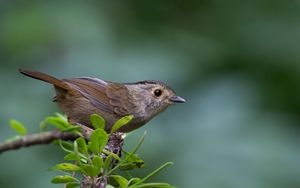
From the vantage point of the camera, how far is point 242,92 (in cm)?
606

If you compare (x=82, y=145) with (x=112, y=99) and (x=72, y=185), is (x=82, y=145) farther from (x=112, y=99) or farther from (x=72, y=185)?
(x=112, y=99)

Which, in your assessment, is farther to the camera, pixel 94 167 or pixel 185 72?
pixel 185 72

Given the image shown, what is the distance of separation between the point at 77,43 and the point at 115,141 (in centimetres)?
374

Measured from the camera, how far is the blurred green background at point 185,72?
5.12 m

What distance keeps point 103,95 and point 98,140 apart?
240 cm

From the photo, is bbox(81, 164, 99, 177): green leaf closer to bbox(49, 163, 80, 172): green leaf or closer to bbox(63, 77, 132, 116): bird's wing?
bbox(49, 163, 80, 172): green leaf

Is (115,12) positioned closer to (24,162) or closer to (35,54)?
(35,54)

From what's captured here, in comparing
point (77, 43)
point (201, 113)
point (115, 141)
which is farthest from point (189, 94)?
point (115, 141)

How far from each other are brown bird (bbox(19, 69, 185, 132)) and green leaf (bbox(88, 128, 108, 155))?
5.67 feet

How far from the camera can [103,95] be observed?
4496mm

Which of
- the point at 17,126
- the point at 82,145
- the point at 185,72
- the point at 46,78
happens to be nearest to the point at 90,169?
the point at 82,145

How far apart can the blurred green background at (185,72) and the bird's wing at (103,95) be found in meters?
0.68

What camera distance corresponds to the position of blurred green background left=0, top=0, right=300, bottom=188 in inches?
202

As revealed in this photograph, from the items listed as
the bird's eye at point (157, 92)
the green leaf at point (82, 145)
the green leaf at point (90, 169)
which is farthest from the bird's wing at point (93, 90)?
the green leaf at point (90, 169)
